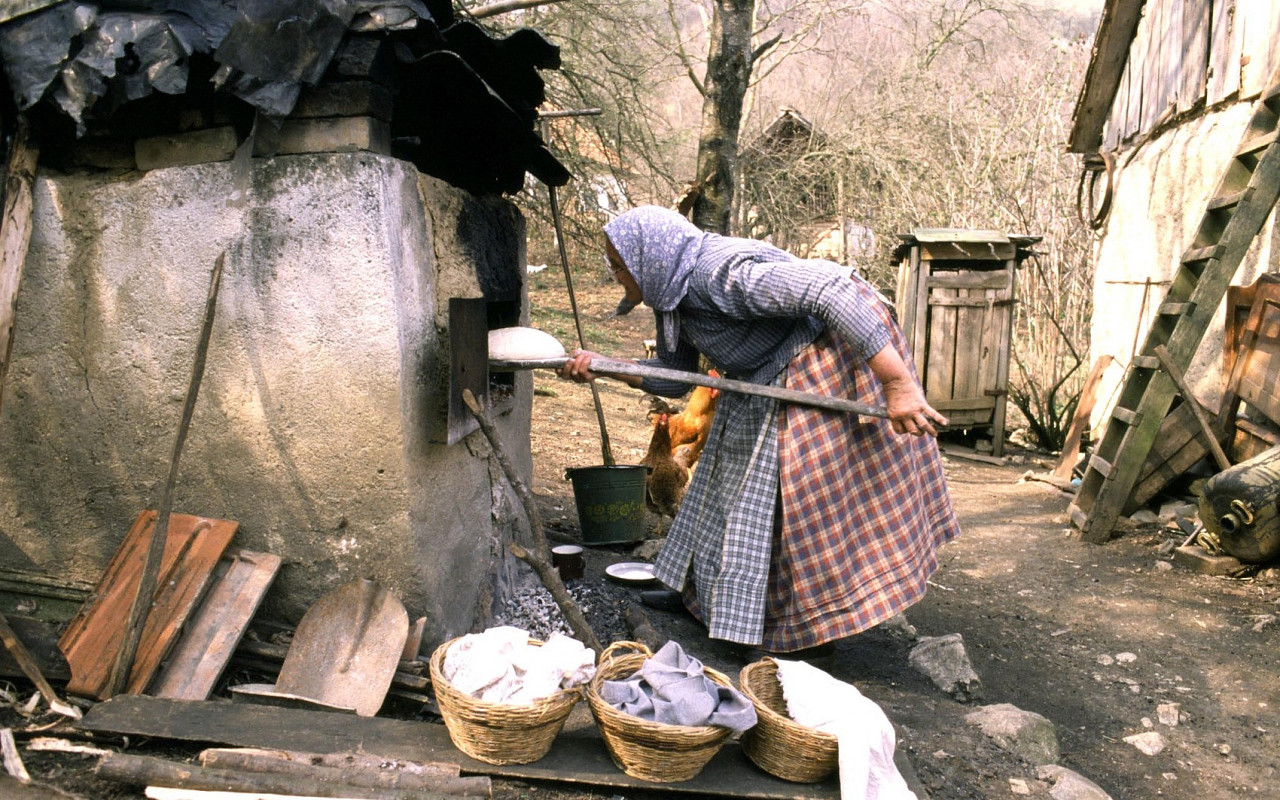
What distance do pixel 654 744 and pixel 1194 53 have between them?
721cm

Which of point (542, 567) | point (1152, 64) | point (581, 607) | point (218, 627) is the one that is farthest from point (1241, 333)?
point (218, 627)

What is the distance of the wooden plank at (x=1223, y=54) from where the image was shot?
6.44 metres

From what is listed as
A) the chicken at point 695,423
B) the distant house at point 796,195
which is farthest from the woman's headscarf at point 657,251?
the distant house at point 796,195

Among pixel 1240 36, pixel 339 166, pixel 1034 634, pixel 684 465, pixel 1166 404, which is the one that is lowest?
pixel 1034 634

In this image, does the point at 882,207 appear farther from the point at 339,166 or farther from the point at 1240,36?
the point at 339,166

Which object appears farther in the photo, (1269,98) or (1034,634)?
(1269,98)

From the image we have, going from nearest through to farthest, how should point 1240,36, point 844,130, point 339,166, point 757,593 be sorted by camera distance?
point 339,166, point 757,593, point 1240,36, point 844,130

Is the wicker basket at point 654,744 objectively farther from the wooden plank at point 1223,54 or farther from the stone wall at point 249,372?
the wooden plank at point 1223,54

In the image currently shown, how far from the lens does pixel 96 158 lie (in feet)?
10.3

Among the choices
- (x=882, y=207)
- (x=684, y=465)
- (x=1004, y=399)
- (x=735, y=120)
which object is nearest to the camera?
(x=684, y=465)

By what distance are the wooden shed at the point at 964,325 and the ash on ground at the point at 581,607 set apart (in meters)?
5.80

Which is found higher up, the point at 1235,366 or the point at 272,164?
the point at 272,164

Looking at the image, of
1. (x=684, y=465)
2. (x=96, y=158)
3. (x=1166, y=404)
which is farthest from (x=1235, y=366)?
(x=96, y=158)

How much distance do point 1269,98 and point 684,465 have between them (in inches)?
160
